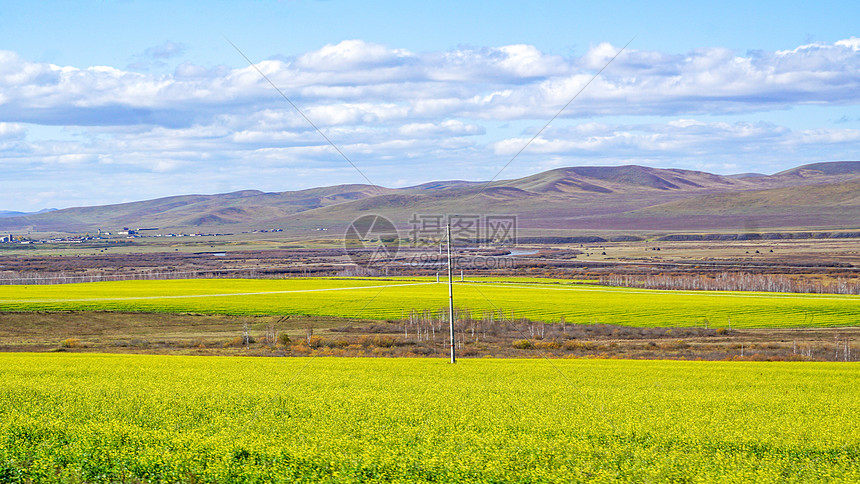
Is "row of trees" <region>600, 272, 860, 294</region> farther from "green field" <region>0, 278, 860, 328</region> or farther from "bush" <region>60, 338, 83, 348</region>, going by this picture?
"bush" <region>60, 338, 83, 348</region>

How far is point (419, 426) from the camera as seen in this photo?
1731 cm

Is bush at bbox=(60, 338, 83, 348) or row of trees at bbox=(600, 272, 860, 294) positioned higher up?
bush at bbox=(60, 338, 83, 348)

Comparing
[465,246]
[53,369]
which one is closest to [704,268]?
[465,246]

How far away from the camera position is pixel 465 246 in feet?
547

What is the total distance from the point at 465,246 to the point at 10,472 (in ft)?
508

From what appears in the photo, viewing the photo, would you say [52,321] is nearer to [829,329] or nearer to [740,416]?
[740,416]

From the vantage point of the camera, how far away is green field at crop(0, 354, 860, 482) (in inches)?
527

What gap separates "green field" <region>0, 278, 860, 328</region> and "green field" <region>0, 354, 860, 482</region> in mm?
31144

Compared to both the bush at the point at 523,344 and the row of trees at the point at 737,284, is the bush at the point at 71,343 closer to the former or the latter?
the bush at the point at 523,344

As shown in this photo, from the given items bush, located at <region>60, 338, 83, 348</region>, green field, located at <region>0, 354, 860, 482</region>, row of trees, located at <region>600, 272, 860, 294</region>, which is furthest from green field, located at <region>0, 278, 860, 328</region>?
green field, located at <region>0, 354, 860, 482</region>

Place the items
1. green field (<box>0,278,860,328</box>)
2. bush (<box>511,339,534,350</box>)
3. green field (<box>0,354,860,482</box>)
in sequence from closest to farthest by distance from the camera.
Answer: green field (<box>0,354,860,482</box>), bush (<box>511,339,534,350</box>), green field (<box>0,278,860,328</box>)

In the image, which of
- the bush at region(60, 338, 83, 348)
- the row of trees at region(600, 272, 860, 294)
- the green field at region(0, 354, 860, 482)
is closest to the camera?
the green field at region(0, 354, 860, 482)

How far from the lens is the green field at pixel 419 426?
43.9 feet

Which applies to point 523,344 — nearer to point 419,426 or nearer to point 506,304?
point 506,304
